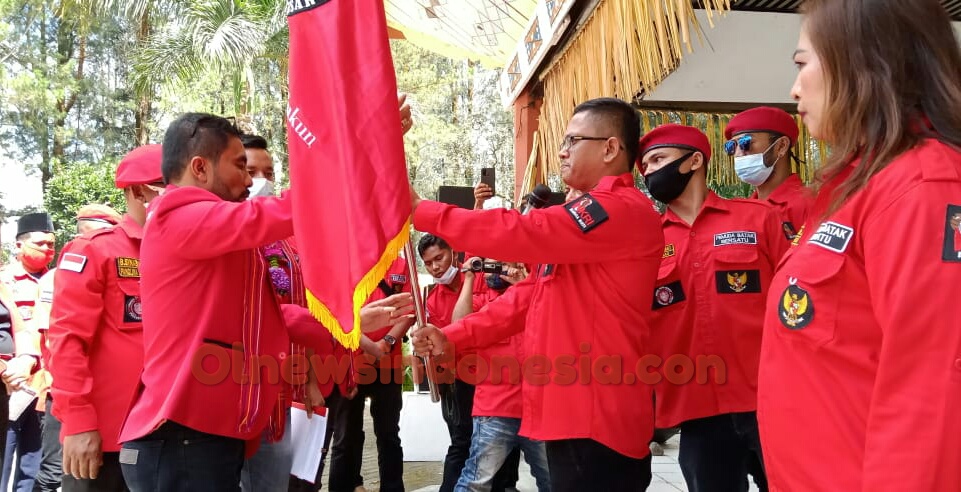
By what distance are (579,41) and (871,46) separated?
3878 millimetres

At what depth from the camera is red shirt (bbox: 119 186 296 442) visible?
2.32m

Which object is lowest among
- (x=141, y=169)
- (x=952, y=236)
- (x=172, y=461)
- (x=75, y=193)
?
(x=172, y=461)

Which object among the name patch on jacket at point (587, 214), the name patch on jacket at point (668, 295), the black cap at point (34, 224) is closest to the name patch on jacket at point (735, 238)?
the name patch on jacket at point (668, 295)

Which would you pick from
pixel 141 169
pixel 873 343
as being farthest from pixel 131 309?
pixel 873 343

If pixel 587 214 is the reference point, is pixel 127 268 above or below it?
below

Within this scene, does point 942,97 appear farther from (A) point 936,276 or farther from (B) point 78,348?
(B) point 78,348

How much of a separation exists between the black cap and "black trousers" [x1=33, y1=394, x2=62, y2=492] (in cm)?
184

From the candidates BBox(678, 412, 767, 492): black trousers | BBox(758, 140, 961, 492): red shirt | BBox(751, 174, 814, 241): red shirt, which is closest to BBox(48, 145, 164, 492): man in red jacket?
BBox(678, 412, 767, 492): black trousers

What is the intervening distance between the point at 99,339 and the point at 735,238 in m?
2.95

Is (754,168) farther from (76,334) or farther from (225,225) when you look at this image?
(76,334)

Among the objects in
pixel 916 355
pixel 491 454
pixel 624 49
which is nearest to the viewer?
pixel 916 355

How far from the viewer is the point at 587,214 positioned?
8.21 feet

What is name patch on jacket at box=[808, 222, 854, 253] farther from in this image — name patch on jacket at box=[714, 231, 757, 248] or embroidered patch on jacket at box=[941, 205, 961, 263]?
name patch on jacket at box=[714, 231, 757, 248]

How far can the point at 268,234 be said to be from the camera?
7.67 feet
